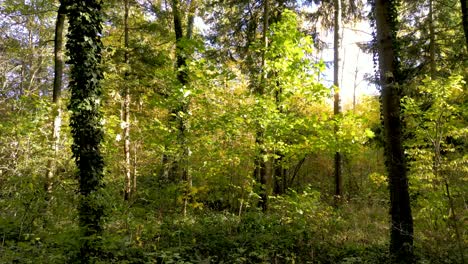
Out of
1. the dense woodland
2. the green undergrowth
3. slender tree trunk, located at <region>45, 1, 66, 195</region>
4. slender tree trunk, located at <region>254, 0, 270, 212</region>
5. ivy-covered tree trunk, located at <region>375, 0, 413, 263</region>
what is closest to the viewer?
the green undergrowth

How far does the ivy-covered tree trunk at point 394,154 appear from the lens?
20.2 ft

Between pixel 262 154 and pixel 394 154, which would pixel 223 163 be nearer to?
pixel 262 154

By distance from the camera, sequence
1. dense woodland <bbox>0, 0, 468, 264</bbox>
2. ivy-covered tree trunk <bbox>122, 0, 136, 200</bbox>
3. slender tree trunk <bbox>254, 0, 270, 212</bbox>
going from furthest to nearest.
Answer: ivy-covered tree trunk <bbox>122, 0, 136, 200</bbox> → slender tree trunk <bbox>254, 0, 270, 212</bbox> → dense woodland <bbox>0, 0, 468, 264</bbox>

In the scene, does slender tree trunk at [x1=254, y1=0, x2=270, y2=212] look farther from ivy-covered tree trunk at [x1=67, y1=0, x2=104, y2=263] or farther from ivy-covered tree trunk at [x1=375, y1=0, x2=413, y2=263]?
ivy-covered tree trunk at [x1=67, y1=0, x2=104, y2=263]

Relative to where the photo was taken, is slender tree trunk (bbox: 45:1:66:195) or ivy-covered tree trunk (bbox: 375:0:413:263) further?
slender tree trunk (bbox: 45:1:66:195)

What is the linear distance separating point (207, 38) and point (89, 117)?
866cm

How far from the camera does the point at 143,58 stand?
12.1m

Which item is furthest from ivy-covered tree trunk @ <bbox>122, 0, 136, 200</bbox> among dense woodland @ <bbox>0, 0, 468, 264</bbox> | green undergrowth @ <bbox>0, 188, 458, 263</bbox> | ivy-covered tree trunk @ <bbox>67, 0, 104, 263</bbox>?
ivy-covered tree trunk @ <bbox>67, 0, 104, 263</bbox>

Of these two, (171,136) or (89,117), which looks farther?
(171,136)

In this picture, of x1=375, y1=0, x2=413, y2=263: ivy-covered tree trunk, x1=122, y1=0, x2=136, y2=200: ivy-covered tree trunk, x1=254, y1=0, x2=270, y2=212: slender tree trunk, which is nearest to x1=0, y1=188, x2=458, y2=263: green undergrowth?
x1=375, y1=0, x2=413, y2=263: ivy-covered tree trunk

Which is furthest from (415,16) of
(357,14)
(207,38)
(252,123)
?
(252,123)

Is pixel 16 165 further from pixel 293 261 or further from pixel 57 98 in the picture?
pixel 293 261

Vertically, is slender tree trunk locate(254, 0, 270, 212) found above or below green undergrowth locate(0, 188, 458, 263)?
above

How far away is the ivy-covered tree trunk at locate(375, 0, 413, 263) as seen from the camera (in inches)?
242
